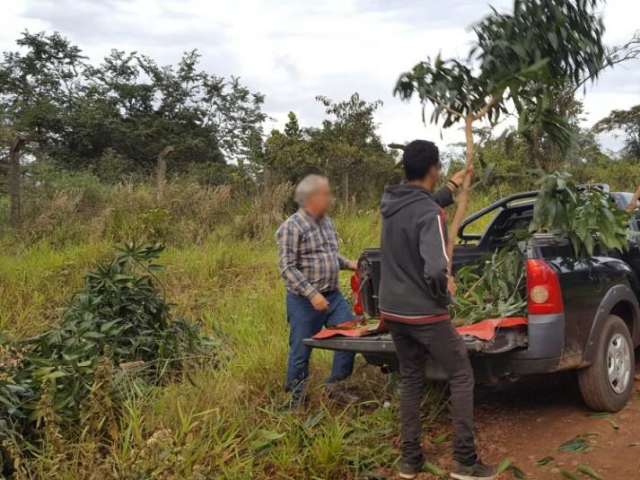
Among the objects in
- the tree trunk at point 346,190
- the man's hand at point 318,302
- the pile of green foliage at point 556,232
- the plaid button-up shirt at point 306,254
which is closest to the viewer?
the pile of green foliage at point 556,232

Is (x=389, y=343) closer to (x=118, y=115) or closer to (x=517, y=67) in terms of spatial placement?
(x=517, y=67)

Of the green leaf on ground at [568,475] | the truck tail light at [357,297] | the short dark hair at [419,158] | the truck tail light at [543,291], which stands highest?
the short dark hair at [419,158]

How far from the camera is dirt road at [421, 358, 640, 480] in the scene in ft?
12.9

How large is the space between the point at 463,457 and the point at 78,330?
9.09 feet

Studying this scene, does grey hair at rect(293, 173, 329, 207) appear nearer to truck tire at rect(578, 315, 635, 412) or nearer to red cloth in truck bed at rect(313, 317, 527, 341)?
red cloth in truck bed at rect(313, 317, 527, 341)

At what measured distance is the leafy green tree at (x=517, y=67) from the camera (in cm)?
457

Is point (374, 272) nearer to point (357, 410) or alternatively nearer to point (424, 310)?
point (357, 410)

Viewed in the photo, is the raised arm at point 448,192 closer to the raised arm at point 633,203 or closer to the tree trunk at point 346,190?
the raised arm at point 633,203

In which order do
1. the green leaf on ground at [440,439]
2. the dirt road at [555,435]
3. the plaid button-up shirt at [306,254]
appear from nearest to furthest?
the dirt road at [555,435] < the green leaf on ground at [440,439] < the plaid button-up shirt at [306,254]

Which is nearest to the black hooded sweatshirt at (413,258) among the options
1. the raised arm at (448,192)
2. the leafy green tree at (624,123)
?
the raised arm at (448,192)

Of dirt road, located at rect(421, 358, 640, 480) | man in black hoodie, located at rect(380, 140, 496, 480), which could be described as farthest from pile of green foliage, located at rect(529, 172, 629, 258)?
man in black hoodie, located at rect(380, 140, 496, 480)

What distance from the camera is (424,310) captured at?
3.66 meters

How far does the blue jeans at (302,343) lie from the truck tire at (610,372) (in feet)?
5.20

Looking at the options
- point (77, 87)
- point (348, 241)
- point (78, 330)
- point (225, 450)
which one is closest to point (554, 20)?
point (225, 450)
